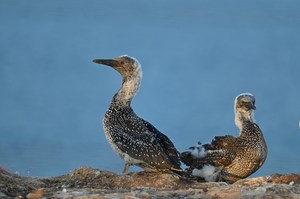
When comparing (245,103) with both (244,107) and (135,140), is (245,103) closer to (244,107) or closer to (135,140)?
(244,107)

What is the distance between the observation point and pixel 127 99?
1112 cm

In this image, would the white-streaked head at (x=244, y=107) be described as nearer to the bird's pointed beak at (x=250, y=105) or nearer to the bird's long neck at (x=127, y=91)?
the bird's pointed beak at (x=250, y=105)

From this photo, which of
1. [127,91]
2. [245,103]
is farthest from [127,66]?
[245,103]

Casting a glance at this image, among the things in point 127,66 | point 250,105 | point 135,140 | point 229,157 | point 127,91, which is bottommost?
point 135,140

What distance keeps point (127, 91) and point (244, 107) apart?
231 cm

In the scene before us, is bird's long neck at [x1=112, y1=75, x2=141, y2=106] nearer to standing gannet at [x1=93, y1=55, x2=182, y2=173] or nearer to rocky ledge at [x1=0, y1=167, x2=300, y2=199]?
standing gannet at [x1=93, y1=55, x2=182, y2=173]

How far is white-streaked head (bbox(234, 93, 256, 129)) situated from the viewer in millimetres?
12602

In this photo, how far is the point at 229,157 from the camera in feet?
A: 38.5

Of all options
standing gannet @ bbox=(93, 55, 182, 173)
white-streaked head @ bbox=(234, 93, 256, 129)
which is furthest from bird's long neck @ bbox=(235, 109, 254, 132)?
standing gannet @ bbox=(93, 55, 182, 173)

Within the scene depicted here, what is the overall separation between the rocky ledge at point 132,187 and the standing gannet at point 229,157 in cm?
264

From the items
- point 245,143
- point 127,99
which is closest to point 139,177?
point 127,99

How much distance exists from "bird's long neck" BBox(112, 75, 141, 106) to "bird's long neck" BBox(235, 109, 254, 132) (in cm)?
203

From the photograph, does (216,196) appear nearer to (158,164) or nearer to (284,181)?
(284,181)

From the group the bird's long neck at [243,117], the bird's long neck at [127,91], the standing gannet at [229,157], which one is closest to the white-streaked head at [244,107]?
the bird's long neck at [243,117]
